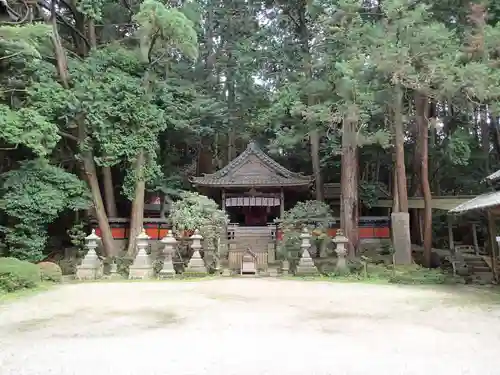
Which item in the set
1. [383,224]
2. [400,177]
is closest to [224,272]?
[400,177]

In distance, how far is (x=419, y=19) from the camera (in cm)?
1155

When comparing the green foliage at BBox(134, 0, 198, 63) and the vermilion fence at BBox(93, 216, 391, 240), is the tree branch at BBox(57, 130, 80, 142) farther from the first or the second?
the vermilion fence at BBox(93, 216, 391, 240)

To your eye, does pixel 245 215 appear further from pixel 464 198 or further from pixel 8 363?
pixel 8 363

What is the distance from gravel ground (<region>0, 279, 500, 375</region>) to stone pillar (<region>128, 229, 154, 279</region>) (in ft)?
11.5

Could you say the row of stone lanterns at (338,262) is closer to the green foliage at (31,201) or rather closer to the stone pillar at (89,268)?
the stone pillar at (89,268)

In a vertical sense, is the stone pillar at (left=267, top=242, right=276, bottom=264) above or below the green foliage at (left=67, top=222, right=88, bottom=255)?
below

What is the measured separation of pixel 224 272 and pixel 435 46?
943 cm

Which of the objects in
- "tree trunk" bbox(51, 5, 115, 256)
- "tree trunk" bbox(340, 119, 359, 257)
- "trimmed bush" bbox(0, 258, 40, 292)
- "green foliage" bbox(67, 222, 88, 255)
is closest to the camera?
"trimmed bush" bbox(0, 258, 40, 292)

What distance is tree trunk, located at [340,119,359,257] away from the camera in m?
14.4

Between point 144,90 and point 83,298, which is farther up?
point 144,90

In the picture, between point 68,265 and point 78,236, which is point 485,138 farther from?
point 68,265

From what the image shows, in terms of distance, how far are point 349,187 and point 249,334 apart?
10.5 meters

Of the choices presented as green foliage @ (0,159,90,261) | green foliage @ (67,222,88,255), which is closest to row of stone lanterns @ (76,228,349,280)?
green foliage @ (0,159,90,261)

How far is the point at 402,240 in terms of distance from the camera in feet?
46.1
